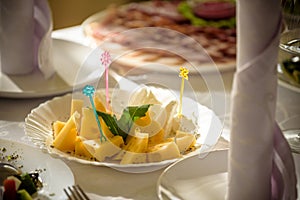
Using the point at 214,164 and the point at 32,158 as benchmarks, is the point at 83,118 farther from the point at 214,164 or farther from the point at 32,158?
the point at 214,164

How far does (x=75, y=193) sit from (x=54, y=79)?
532 millimetres

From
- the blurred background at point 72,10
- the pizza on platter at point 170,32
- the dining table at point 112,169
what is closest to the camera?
the dining table at point 112,169

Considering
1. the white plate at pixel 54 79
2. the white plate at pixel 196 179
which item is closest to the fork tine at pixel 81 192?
the white plate at pixel 196 179

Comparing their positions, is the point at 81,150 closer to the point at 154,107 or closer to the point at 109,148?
the point at 109,148

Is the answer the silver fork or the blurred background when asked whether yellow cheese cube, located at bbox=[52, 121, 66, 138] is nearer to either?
the silver fork

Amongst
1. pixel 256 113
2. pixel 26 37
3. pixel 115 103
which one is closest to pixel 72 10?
pixel 26 37

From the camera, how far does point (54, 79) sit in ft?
4.59

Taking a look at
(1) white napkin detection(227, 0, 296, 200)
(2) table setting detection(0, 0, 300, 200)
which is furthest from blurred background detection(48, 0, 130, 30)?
(1) white napkin detection(227, 0, 296, 200)

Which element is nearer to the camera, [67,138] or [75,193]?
[75,193]

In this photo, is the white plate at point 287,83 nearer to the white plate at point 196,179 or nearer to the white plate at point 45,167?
the white plate at point 196,179

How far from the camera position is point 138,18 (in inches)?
76.4

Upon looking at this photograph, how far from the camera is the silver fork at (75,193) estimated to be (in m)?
0.90

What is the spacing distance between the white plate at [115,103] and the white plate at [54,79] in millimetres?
94

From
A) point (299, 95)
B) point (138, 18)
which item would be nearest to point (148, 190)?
point (299, 95)
